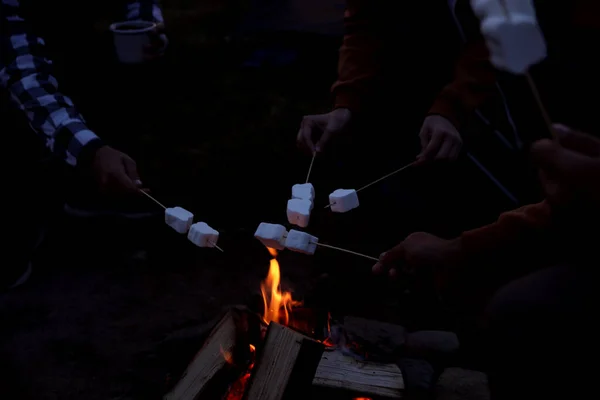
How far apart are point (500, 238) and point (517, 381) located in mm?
619

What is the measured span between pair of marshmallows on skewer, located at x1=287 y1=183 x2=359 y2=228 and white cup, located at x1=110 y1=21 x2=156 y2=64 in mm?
1929

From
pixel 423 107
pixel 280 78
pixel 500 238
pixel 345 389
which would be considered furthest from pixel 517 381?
pixel 280 78

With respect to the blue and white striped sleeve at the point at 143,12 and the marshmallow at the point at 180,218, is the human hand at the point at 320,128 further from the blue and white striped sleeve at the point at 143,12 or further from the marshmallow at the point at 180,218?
the blue and white striped sleeve at the point at 143,12

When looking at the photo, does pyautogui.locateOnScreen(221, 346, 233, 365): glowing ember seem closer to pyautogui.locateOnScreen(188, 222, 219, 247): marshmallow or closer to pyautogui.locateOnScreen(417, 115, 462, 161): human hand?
pyautogui.locateOnScreen(188, 222, 219, 247): marshmallow

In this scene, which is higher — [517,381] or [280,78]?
[517,381]

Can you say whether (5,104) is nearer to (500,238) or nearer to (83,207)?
(83,207)

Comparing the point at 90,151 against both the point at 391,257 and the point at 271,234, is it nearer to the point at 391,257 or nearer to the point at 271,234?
the point at 271,234

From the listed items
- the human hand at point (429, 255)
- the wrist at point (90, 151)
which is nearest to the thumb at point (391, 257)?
the human hand at point (429, 255)

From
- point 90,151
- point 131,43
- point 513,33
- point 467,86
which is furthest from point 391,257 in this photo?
point 131,43

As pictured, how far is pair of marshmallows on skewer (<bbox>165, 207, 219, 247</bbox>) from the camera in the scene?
3037 millimetres

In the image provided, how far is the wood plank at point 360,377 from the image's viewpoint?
2.65 meters

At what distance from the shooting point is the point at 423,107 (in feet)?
13.0

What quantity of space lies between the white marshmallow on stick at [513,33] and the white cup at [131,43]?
3.03 meters

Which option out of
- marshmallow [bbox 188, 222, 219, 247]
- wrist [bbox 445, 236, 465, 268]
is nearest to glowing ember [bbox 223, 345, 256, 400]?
marshmallow [bbox 188, 222, 219, 247]
